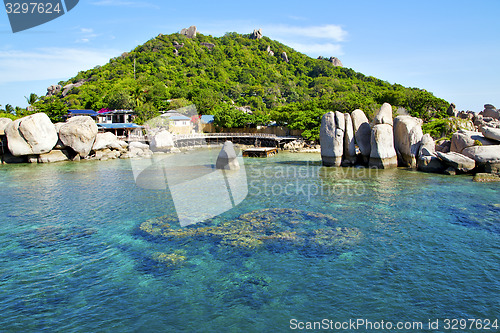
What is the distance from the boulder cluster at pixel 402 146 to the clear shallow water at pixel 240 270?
369 inches

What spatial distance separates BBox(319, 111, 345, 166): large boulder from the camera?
38.0 meters

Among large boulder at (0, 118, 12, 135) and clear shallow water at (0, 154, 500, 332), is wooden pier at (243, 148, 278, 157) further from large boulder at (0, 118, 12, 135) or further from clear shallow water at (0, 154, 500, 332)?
large boulder at (0, 118, 12, 135)

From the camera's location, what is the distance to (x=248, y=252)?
1516 cm

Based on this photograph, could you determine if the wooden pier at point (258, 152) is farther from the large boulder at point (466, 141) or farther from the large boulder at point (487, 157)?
the large boulder at point (487, 157)

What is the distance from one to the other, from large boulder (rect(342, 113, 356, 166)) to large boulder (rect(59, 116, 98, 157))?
1294 inches

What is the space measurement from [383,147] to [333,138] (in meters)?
5.26

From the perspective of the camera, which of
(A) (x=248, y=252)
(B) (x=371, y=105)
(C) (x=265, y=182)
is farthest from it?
(B) (x=371, y=105)

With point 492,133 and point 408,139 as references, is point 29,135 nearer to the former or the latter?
point 408,139

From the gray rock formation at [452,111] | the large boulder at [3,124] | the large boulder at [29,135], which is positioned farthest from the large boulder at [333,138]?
the large boulder at [3,124]

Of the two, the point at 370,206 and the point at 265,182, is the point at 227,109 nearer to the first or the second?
the point at 265,182

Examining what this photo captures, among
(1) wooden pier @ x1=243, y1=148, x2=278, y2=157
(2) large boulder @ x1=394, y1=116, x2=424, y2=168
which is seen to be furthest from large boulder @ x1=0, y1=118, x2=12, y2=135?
(2) large boulder @ x1=394, y1=116, x2=424, y2=168

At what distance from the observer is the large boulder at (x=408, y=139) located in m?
36.5

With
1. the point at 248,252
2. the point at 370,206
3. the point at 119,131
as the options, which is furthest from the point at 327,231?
→ the point at 119,131

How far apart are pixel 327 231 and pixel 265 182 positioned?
1406cm
